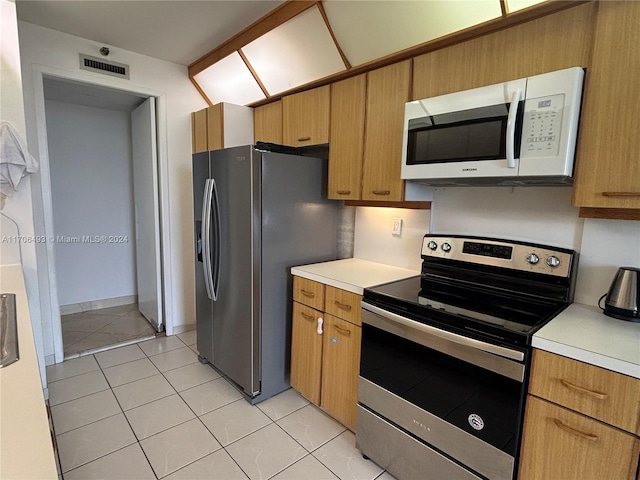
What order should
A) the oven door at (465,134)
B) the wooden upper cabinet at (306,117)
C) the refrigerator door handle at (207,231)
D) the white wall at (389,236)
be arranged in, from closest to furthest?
the oven door at (465,134)
the white wall at (389,236)
the wooden upper cabinet at (306,117)
the refrigerator door handle at (207,231)

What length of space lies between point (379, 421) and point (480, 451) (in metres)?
0.50

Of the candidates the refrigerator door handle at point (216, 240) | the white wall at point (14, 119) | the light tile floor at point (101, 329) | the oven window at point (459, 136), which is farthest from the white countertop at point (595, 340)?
the light tile floor at point (101, 329)

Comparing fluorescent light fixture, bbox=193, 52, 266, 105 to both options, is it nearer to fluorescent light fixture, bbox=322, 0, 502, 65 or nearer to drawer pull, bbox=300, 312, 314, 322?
fluorescent light fixture, bbox=322, 0, 502, 65

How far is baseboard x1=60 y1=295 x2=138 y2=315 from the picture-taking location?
151 inches

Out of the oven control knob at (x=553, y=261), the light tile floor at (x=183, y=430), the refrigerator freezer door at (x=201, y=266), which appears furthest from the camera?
the refrigerator freezer door at (x=201, y=266)

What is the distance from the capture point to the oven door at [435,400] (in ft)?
4.08

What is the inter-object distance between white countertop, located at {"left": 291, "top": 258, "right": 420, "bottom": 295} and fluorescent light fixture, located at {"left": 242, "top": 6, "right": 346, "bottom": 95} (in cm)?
126

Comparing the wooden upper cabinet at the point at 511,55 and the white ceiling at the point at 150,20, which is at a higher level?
the white ceiling at the point at 150,20

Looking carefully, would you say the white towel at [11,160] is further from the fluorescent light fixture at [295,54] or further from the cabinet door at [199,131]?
the fluorescent light fixture at [295,54]

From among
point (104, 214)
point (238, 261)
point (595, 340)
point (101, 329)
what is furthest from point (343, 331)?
point (104, 214)

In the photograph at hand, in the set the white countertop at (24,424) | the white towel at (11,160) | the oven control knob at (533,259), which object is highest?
the white towel at (11,160)

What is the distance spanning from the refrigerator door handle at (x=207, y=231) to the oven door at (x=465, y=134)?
137cm

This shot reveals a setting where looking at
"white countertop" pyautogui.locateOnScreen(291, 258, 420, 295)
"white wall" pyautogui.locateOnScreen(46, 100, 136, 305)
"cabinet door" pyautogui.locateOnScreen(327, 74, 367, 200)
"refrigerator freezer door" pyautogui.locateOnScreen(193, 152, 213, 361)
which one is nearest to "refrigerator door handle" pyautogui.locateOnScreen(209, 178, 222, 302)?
"refrigerator freezer door" pyautogui.locateOnScreen(193, 152, 213, 361)

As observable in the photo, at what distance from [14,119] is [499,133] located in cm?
256
